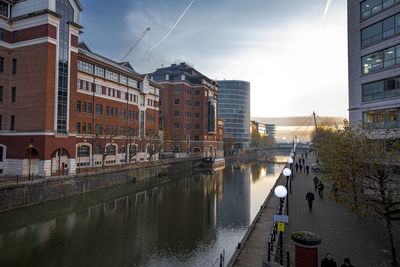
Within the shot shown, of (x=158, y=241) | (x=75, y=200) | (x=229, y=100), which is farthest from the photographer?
(x=229, y=100)

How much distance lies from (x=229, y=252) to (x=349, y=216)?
9914 mm

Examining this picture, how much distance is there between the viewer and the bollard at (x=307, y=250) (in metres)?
10.1

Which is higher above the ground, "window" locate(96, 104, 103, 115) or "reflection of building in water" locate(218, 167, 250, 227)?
"window" locate(96, 104, 103, 115)

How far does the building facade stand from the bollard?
14883 mm

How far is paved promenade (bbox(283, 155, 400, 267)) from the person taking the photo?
12.1 metres

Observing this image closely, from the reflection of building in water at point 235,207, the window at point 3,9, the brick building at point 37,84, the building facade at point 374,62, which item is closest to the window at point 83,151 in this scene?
the brick building at point 37,84

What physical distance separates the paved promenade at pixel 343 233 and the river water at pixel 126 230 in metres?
4.91

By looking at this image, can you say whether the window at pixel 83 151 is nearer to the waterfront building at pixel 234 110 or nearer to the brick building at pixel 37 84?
the brick building at pixel 37 84

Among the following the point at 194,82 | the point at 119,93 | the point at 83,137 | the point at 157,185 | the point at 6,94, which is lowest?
the point at 157,185

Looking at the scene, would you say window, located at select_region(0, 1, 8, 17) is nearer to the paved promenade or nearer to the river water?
the river water

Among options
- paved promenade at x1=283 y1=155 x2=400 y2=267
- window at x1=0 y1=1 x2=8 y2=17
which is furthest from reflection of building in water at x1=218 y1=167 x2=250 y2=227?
window at x1=0 y1=1 x2=8 y2=17

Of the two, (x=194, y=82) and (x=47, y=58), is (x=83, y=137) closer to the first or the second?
(x=47, y=58)

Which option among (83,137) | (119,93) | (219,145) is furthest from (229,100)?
(83,137)

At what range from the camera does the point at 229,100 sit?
157875 mm
